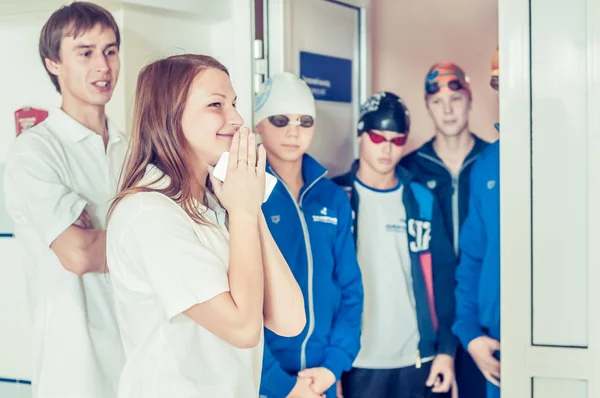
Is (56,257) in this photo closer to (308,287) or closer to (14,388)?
(14,388)

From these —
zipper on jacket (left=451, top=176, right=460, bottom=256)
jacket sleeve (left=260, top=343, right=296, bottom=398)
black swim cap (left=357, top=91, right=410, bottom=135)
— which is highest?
black swim cap (left=357, top=91, right=410, bottom=135)

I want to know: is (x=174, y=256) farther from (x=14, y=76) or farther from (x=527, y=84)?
(x=527, y=84)

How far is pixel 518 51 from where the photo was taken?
6.81ft

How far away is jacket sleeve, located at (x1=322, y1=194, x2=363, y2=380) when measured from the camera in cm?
236

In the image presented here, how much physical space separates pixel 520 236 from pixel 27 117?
1.36 meters

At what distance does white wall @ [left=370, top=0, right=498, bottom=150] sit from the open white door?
18 cm

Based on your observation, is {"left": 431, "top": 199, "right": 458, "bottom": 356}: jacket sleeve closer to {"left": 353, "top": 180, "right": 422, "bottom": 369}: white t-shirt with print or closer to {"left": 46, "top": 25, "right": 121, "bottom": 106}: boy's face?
{"left": 353, "top": 180, "right": 422, "bottom": 369}: white t-shirt with print

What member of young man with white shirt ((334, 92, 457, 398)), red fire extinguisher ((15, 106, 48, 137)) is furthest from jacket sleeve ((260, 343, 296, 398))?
red fire extinguisher ((15, 106, 48, 137))

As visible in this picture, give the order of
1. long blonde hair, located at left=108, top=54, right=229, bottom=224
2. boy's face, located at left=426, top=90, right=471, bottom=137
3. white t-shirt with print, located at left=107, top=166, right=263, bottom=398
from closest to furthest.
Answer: white t-shirt with print, located at left=107, top=166, right=263, bottom=398
long blonde hair, located at left=108, top=54, right=229, bottom=224
boy's face, located at left=426, top=90, right=471, bottom=137

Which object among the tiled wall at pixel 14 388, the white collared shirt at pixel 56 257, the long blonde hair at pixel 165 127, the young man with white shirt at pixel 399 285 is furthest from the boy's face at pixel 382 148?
the tiled wall at pixel 14 388

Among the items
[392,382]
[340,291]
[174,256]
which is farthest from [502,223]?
[174,256]

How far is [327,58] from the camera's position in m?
A: 2.94

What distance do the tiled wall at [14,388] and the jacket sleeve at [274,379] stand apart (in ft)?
2.24

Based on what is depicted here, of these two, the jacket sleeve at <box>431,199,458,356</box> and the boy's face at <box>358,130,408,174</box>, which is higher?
the boy's face at <box>358,130,408,174</box>
